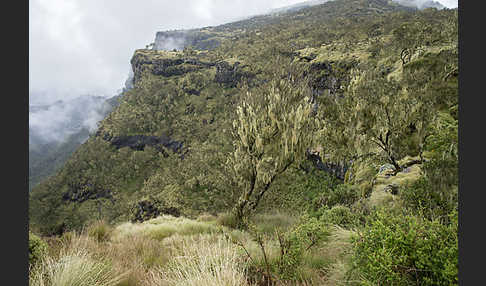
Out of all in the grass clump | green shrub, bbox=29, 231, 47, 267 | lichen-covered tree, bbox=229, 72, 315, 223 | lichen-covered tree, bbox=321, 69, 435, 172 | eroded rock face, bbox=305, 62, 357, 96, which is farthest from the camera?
eroded rock face, bbox=305, 62, 357, 96

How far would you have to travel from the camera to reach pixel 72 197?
50.1 metres

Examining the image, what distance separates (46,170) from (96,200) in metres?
85.3

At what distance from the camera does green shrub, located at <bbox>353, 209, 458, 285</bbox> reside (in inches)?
77.7

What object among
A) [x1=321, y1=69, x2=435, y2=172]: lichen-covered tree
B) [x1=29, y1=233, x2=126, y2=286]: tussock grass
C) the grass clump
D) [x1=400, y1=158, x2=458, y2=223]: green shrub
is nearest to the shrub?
[x1=400, y1=158, x2=458, y2=223]: green shrub

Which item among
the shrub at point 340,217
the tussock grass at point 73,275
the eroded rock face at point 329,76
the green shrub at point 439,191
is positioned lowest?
the shrub at point 340,217

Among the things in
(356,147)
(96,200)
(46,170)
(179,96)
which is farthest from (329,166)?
(46,170)

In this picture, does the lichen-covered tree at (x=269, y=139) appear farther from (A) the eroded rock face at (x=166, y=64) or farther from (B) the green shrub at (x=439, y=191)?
(A) the eroded rock face at (x=166, y=64)

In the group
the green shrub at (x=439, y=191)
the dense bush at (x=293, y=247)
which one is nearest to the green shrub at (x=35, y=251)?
the dense bush at (x=293, y=247)

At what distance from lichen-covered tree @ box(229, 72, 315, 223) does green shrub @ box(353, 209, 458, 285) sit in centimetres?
759

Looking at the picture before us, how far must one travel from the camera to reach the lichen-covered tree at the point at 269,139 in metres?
9.91

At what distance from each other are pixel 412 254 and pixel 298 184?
16168 mm

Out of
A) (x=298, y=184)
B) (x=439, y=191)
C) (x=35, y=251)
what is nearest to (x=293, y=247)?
(x=439, y=191)

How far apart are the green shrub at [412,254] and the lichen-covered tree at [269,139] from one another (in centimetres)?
759

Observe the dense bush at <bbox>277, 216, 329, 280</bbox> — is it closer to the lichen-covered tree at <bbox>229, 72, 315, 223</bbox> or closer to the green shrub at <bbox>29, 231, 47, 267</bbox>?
the green shrub at <bbox>29, 231, 47, 267</bbox>
